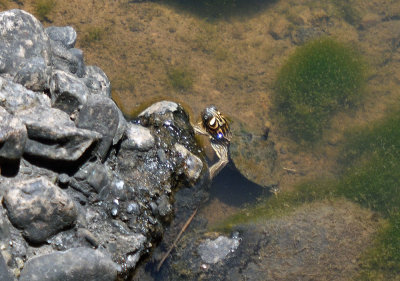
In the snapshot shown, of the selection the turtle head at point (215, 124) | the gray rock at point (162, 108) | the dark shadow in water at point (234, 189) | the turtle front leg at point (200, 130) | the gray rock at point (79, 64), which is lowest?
the dark shadow in water at point (234, 189)

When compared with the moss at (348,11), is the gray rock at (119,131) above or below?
below

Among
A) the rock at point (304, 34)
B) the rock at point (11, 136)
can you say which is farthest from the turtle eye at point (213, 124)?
the rock at point (11, 136)

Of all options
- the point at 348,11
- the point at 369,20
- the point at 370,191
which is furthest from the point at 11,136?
the point at 369,20

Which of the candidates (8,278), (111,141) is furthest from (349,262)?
(8,278)

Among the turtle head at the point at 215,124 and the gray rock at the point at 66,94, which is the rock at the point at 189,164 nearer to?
the turtle head at the point at 215,124

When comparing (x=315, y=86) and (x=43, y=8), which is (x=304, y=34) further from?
(x=43, y=8)

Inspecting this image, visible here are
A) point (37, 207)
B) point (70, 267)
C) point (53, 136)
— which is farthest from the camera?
point (53, 136)
